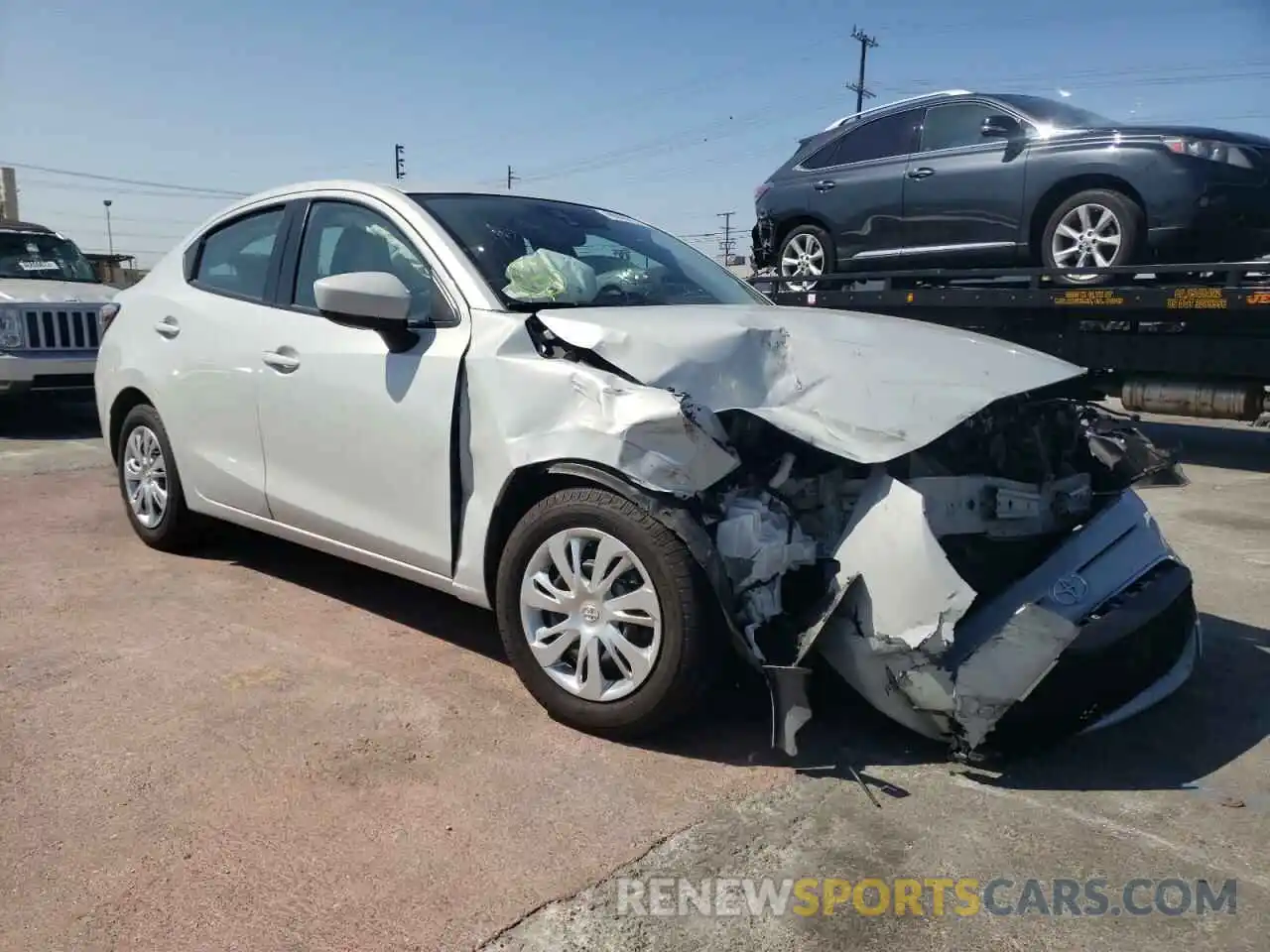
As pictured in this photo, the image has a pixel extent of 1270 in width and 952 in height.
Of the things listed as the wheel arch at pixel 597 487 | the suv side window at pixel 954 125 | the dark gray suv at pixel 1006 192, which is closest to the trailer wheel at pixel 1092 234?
the dark gray suv at pixel 1006 192

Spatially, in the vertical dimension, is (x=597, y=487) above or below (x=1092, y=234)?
below

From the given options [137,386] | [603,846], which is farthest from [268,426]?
[603,846]

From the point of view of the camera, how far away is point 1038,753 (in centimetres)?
296

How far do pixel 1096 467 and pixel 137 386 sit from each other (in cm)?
422

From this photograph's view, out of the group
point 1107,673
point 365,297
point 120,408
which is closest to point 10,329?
point 120,408

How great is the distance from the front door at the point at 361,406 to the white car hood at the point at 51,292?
6.31 metres

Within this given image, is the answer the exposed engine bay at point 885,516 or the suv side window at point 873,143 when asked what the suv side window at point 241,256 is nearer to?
the exposed engine bay at point 885,516

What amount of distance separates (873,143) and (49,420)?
846cm

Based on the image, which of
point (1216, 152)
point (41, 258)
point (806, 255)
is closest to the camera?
point (1216, 152)

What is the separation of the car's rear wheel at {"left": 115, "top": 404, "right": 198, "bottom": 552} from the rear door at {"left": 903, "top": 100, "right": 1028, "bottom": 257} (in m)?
6.03

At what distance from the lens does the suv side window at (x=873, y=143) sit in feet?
27.9

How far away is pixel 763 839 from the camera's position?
8.50 feet

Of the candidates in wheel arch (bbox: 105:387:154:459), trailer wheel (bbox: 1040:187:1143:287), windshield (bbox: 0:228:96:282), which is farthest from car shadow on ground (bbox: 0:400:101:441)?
trailer wheel (bbox: 1040:187:1143:287)

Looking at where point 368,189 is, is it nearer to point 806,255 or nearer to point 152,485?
point 152,485
